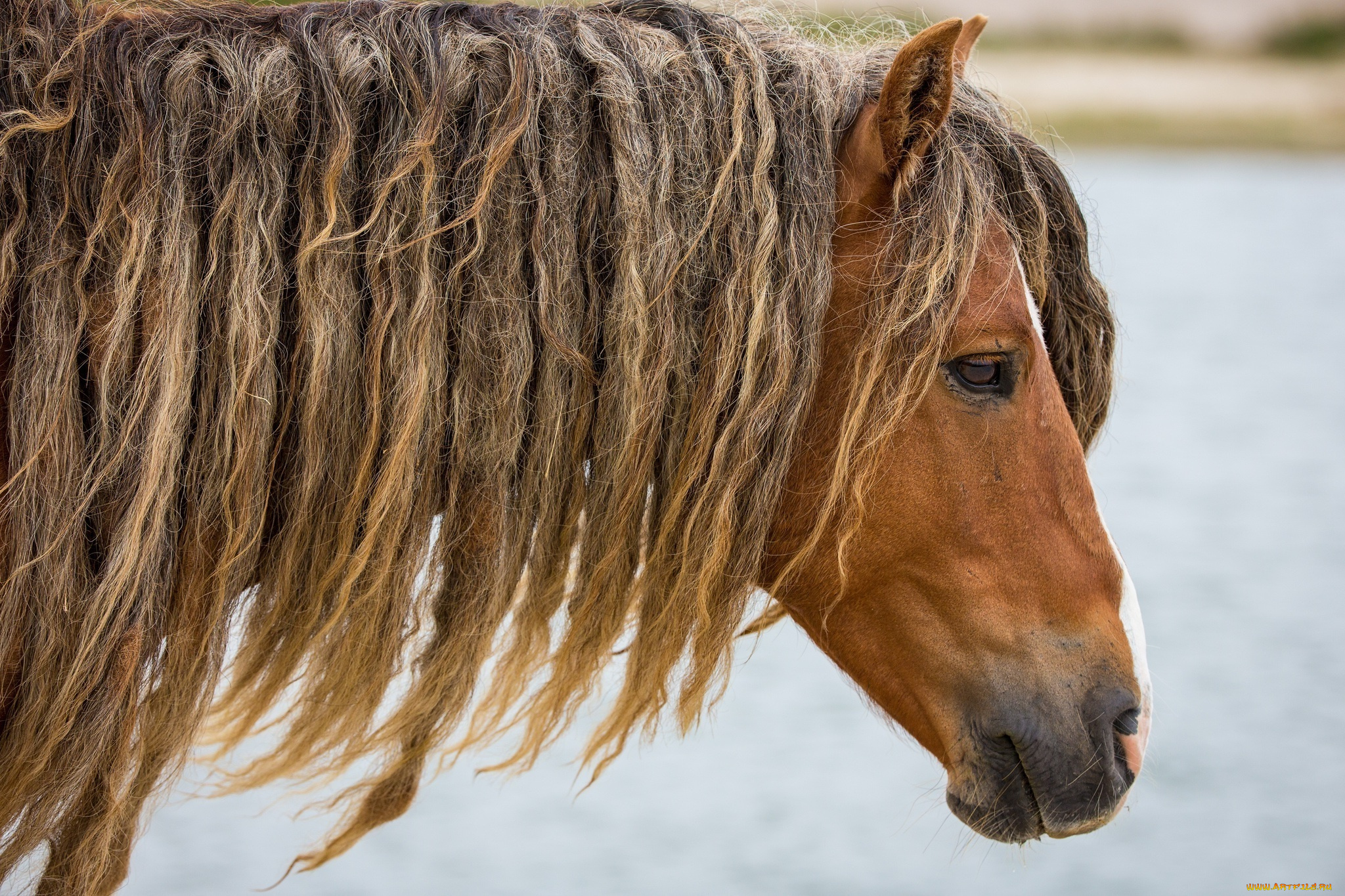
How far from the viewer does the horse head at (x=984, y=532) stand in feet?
4.47

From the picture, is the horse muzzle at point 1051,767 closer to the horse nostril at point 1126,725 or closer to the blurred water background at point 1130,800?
the horse nostril at point 1126,725

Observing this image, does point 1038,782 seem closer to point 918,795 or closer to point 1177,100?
point 918,795

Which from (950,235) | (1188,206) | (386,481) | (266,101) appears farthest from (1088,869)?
(1188,206)

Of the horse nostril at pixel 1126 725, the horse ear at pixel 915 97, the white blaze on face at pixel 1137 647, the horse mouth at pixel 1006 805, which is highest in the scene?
the horse ear at pixel 915 97

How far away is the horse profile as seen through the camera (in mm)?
1212

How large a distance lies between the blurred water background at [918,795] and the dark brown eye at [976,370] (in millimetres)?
452

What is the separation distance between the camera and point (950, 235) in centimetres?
132

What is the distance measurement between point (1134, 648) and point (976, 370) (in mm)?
418

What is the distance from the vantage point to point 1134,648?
4.64ft

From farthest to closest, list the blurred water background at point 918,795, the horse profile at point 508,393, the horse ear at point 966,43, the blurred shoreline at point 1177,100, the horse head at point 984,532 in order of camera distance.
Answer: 1. the blurred shoreline at point 1177,100
2. the blurred water background at point 918,795
3. the horse ear at point 966,43
4. the horse head at point 984,532
5. the horse profile at point 508,393

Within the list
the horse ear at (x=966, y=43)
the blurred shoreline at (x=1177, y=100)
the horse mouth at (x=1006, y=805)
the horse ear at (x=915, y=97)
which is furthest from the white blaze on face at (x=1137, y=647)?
the blurred shoreline at (x=1177, y=100)

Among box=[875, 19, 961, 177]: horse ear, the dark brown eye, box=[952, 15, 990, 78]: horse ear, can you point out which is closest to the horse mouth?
the dark brown eye

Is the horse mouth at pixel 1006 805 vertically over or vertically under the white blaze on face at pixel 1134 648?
under

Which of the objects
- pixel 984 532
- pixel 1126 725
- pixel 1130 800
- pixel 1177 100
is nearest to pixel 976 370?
pixel 984 532
